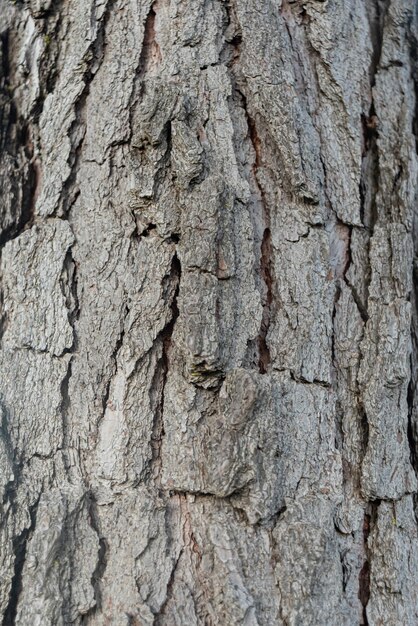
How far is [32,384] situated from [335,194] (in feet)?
2.41

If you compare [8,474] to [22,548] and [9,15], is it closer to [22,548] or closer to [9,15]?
[22,548]

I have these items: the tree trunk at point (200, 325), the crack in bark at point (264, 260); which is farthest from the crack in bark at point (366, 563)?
the crack in bark at point (264, 260)

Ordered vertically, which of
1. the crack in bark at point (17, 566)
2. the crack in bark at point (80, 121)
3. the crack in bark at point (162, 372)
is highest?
the crack in bark at point (80, 121)

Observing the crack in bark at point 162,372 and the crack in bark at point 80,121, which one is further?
the crack in bark at point 80,121

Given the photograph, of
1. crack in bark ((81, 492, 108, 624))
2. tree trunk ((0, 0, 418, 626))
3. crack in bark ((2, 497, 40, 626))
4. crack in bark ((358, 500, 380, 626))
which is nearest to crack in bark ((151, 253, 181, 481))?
tree trunk ((0, 0, 418, 626))

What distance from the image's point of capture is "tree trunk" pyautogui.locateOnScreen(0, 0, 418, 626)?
1.19m

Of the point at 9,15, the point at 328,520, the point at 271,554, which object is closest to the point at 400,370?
the point at 328,520

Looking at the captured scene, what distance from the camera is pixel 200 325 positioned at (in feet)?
4.04

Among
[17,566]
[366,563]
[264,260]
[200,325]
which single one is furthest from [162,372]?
[366,563]

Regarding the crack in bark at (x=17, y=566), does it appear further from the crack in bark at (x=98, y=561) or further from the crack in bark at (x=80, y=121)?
the crack in bark at (x=80, y=121)

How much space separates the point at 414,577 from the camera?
4.27 ft

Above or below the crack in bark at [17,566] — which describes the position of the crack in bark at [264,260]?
above

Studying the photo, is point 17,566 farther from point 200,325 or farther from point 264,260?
point 264,260

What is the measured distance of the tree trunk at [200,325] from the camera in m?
1.19
